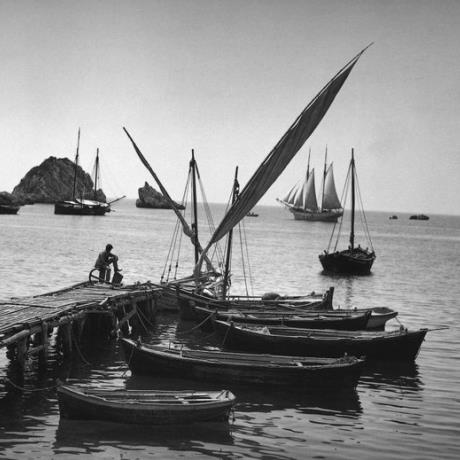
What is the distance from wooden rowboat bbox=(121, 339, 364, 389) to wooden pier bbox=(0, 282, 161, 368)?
2.98 m

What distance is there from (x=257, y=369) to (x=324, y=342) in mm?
4545

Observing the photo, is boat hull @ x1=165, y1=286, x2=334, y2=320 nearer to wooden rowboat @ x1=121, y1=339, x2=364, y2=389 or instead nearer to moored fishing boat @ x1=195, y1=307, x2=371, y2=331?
moored fishing boat @ x1=195, y1=307, x2=371, y2=331

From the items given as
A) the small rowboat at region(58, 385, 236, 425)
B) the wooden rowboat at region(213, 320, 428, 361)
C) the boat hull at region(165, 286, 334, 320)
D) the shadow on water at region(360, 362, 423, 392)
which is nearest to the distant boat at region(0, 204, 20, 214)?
the boat hull at region(165, 286, 334, 320)

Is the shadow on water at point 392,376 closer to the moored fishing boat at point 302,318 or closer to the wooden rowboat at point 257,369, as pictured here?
the wooden rowboat at point 257,369

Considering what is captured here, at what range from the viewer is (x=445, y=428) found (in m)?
17.0

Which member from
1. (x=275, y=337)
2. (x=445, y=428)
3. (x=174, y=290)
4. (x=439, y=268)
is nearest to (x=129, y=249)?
(x=439, y=268)

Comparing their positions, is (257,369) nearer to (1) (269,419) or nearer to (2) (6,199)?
(1) (269,419)

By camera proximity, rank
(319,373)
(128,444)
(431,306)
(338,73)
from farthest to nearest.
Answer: (431,306) < (338,73) < (319,373) < (128,444)

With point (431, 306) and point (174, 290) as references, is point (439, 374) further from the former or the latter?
point (431, 306)

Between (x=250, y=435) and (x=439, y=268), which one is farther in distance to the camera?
(x=439, y=268)

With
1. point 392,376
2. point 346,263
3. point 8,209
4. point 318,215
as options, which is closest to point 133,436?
point 392,376

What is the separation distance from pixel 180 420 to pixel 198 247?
2053cm

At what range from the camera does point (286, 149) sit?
2159 cm

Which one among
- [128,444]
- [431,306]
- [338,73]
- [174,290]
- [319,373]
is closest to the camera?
[128,444]
